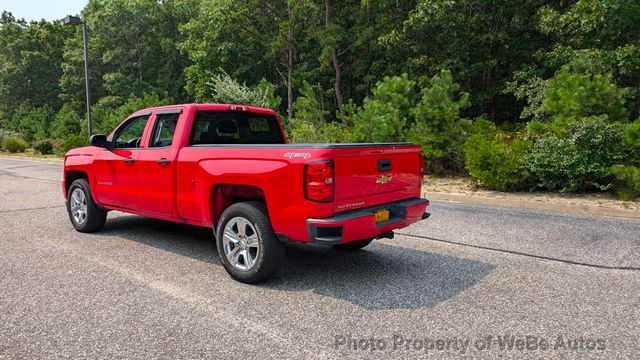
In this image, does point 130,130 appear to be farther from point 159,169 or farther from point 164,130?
point 159,169

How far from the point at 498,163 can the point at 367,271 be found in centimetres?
632

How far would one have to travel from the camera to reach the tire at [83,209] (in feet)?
22.4

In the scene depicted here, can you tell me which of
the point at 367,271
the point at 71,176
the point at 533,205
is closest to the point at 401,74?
the point at 533,205

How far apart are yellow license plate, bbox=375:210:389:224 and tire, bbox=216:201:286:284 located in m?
0.99

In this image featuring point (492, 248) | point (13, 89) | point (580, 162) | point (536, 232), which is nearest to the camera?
point (492, 248)

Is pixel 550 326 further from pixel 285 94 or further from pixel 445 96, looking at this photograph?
pixel 285 94

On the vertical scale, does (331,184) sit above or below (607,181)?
above

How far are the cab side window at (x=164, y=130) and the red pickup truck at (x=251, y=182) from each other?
13mm

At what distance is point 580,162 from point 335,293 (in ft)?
24.7

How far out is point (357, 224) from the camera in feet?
13.8

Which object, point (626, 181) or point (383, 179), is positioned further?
point (626, 181)

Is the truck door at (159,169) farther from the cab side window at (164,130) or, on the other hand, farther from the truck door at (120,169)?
the truck door at (120,169)

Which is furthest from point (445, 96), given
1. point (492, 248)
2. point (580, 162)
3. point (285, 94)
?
point (285, 94)

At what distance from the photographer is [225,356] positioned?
10.2ft
